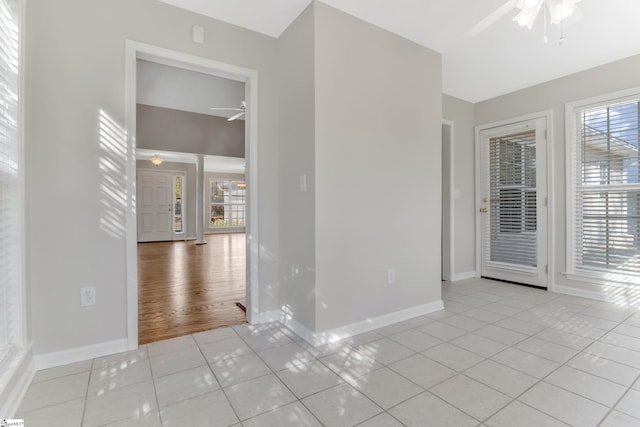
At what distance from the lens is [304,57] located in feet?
7.75

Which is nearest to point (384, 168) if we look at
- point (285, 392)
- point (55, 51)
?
point (285, 392)

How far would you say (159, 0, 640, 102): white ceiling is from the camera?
2301 millimetres

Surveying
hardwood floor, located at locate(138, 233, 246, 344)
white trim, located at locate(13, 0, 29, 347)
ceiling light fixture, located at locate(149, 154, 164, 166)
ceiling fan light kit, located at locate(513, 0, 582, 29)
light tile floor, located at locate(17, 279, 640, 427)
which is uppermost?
ceiling light fixture, located at locate(149, 154, 164, 166)

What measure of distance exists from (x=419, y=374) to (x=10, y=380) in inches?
84.0

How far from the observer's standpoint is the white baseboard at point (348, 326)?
228 cm

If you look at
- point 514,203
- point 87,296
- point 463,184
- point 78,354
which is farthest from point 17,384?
point 514,203

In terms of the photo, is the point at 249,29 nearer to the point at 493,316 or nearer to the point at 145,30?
the point at 145,30

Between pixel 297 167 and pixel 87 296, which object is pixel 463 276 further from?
pixel 87 296

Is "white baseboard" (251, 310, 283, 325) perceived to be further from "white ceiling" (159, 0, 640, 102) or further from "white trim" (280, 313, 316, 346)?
"white ceiling" (159, 0, 640, 102)

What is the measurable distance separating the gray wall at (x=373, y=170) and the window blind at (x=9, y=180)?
68.5 inches

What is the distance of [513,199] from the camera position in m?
4.05

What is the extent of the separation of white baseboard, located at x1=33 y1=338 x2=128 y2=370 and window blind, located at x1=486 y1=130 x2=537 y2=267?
14.4ft

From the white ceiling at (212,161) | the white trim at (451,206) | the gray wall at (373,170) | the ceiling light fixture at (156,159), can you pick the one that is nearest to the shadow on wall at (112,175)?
the gray wall at (373,170)

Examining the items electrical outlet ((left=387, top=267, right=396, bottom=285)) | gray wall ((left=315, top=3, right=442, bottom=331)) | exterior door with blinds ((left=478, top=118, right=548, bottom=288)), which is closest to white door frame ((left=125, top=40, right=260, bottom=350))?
gray wall ((left=315, top=3, right=442, bottom=331))
